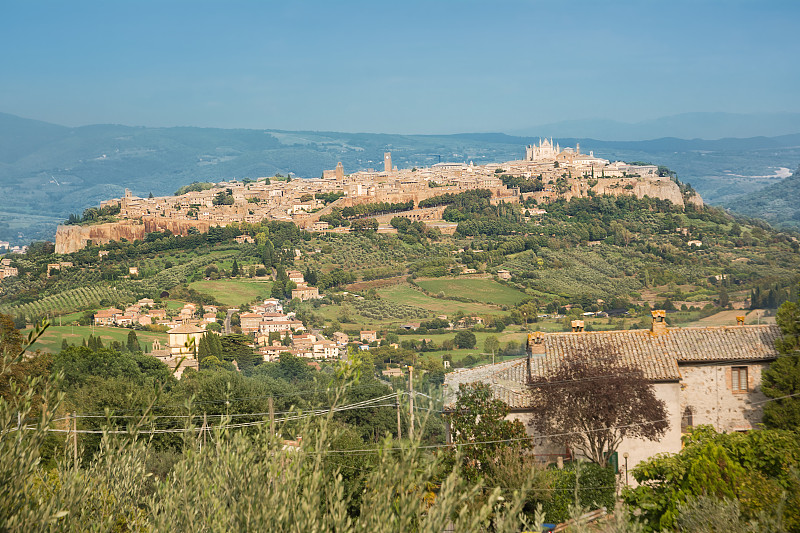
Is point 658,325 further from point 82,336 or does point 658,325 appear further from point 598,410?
point 82,336

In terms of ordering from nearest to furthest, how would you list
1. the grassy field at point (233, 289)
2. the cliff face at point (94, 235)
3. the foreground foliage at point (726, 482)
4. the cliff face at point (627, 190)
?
the foreground foliage at point (726, 482) < the grassy field at point (233, 289) < the cliff face at point (94, 235) < the cliff face at point (627, 190)

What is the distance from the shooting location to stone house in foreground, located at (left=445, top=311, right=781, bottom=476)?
11.8 m

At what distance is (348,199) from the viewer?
7206 cm

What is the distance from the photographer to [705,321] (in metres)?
37.4

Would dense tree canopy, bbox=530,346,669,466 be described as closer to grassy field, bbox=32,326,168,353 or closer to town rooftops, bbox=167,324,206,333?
town rooftops, bbox=167,324,206,333

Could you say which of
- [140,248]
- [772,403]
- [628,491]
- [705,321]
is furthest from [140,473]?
[140,248]

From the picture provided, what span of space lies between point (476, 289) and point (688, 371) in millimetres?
40058

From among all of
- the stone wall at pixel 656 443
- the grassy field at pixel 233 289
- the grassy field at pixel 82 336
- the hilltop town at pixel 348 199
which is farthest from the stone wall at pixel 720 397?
the hilltop town at pixel 348 199

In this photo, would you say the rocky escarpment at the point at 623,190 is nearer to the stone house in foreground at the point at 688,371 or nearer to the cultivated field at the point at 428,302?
the cultivated field at the point at 428,302

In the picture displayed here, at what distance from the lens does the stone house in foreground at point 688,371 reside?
11.8m

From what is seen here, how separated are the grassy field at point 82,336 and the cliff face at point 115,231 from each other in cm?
2590

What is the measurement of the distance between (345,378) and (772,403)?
9.03m

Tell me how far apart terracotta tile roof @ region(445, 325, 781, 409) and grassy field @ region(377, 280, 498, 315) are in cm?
3442

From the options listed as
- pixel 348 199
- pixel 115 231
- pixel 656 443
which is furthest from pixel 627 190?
pixel 656 443
